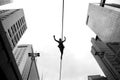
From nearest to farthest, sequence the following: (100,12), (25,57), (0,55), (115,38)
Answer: (0,55), (115,38), (100,12), (25,57)

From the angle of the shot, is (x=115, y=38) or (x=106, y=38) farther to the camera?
(x=106, y=38)

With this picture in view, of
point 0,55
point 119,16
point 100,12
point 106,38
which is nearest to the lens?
point 0,55

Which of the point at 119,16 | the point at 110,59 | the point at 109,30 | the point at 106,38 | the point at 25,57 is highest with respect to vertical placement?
the point at 119,16

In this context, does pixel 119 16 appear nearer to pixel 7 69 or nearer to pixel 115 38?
pixel 115 38

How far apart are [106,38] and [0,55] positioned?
145 feet

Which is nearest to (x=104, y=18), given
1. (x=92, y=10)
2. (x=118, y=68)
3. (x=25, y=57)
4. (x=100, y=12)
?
(x=100, y=12)

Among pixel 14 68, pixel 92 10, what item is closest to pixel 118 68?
pixel 92 10

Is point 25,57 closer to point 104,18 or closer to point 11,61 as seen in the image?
point 104,18

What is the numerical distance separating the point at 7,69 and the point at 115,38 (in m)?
37.4

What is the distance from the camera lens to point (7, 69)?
8953 millimetres

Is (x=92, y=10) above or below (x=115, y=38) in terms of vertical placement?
above

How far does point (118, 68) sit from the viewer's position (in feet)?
174

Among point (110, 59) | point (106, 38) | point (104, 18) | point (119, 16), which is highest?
point (119, 16)

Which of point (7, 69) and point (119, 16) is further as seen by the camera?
point (119, 16)
